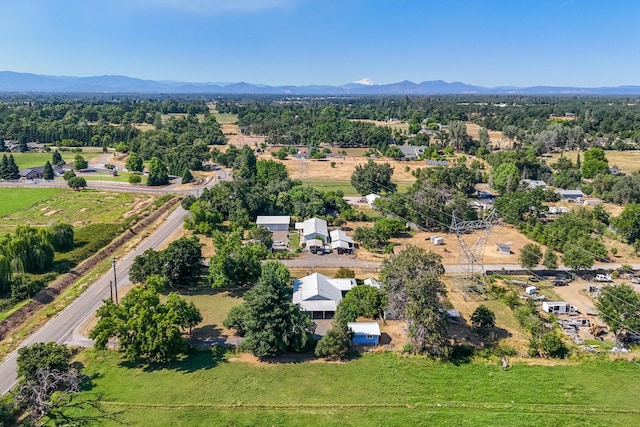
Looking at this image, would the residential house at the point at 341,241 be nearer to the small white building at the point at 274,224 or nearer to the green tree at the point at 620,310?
the small white building at the point at 274,224

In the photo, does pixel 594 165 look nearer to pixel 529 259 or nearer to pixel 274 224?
pixel 529 259

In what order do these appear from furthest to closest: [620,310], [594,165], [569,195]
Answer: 1. [594,165]
2. [569,195]
3. [620,310]

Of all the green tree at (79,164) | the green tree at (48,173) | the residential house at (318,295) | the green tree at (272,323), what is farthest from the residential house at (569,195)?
the green tree at (79,164)

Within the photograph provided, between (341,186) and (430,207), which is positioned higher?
(430,207)

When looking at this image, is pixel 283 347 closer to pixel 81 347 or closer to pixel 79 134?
pixel 81 347

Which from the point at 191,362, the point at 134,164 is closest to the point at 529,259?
the point at 191,362

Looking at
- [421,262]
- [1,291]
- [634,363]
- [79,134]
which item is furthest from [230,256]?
[79,134]

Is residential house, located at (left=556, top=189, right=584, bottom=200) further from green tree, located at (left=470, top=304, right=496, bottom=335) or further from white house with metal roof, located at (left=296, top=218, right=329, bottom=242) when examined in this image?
green tree, located at (left=470, top=304, right=496, bottom=335)
